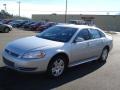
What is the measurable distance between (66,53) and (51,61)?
0.69 metres

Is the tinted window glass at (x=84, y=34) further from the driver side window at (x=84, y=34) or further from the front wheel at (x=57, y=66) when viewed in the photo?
the front wheel at (x=57, y=66)

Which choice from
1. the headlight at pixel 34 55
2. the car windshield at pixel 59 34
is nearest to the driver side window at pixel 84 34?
the car windshield at pixel 59 34

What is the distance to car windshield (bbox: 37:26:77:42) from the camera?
8.12 metres

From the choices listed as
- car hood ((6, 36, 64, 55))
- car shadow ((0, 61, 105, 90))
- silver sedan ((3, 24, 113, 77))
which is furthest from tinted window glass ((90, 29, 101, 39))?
car hood ((6, 36, 64, 55))

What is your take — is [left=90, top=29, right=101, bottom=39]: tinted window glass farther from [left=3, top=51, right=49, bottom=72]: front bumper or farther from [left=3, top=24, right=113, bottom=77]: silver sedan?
[left=3, top=51, right=49, bottom=72]: front bumper

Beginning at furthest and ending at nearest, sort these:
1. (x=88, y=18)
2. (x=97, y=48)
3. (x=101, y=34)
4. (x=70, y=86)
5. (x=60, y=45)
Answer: (x=88, y=18) → (x=101, y=34) → (x=97, y=48) → (x=60, y=45) → (x=70, y=86)

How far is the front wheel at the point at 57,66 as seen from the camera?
7.24 metres

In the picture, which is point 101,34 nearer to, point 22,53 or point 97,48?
point 97,48

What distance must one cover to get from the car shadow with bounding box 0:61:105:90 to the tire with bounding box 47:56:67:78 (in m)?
0.16

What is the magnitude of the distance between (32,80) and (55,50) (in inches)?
41.9

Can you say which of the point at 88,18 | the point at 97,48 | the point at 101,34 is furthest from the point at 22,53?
the point at 88,18

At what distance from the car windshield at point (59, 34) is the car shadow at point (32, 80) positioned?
114cm

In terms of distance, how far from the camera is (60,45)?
754cm

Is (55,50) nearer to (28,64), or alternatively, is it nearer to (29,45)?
(29,45)
